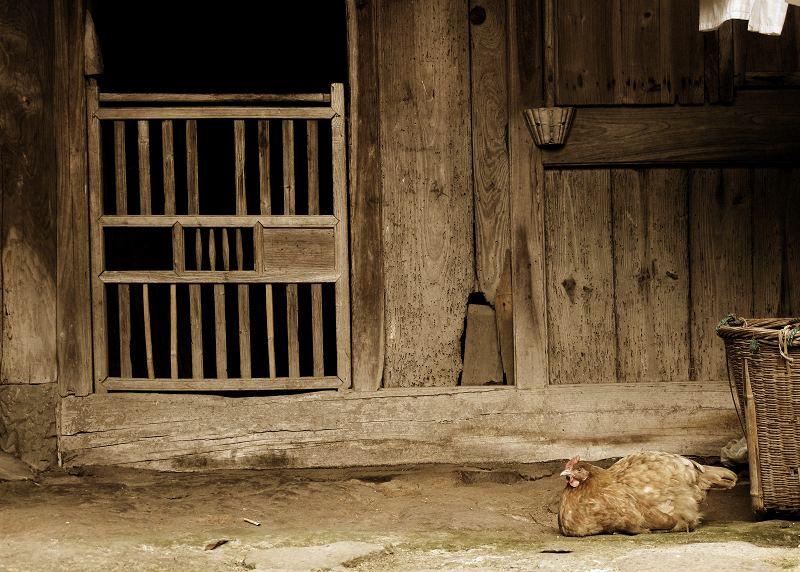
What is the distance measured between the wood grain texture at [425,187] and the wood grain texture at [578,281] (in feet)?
1.65

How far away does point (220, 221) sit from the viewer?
5332mm

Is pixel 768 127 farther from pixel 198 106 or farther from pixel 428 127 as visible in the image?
pixel 198 106

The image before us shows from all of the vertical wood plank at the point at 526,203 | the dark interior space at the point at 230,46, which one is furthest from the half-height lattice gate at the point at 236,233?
the dark interior space at the point at 230,46

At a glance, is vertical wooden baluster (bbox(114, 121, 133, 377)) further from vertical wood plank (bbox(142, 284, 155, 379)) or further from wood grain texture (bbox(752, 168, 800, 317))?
wood grain texture (bbox(752, 168, 800, 317))

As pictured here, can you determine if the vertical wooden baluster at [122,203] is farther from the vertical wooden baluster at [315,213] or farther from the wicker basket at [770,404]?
the wicker basket at [770,404]

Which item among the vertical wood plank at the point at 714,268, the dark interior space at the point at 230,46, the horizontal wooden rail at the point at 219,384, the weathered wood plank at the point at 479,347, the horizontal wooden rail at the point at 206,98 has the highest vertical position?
the dark interior space at the point at 230,46

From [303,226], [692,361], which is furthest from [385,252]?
[692,361]

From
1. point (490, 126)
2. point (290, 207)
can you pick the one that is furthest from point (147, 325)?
point (490, 126)

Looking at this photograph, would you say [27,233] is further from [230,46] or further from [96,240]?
[230,46]

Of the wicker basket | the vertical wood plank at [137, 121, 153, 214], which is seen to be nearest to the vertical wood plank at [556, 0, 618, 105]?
the wicker basket

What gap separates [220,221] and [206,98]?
28.5 inches

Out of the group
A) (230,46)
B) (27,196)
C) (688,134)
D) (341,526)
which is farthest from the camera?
(230,46)

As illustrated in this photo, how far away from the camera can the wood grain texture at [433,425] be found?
531cm

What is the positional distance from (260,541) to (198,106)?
260 centimetres
